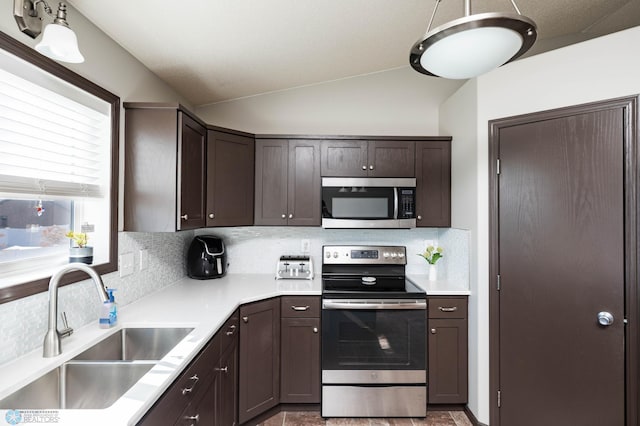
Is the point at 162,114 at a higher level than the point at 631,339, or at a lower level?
higher

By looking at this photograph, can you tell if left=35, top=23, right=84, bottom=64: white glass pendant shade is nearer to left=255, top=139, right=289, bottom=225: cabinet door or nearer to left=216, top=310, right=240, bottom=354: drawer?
left=216, top=310, right=240, bottom=354: drawer

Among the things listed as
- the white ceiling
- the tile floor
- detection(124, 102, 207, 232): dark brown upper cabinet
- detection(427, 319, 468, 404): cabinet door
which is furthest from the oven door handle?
the white ceiling

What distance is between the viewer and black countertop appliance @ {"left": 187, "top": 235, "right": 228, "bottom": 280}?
8.61ft

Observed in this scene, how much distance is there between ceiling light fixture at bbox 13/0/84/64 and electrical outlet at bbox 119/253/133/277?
1.14 meters

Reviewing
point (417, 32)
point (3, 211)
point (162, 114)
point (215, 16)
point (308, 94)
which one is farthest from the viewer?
point (308, 94)

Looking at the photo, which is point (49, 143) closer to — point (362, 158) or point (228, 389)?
point (228, 389)

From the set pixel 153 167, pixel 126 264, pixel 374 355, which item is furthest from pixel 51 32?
pixel 374 355

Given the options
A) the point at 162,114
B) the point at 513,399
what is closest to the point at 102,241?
the point at 162,114

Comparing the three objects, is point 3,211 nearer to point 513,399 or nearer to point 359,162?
point 359,162

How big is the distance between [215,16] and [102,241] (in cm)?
136

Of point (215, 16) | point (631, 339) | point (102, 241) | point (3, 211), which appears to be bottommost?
point (631, 339)

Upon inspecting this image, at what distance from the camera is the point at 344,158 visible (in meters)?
2.71

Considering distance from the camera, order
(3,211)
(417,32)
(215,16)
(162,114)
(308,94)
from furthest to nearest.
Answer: (308,94) → (417,32) → (162,114) → (215,16) → (3,211)

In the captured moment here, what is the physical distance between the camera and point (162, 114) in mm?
1877
